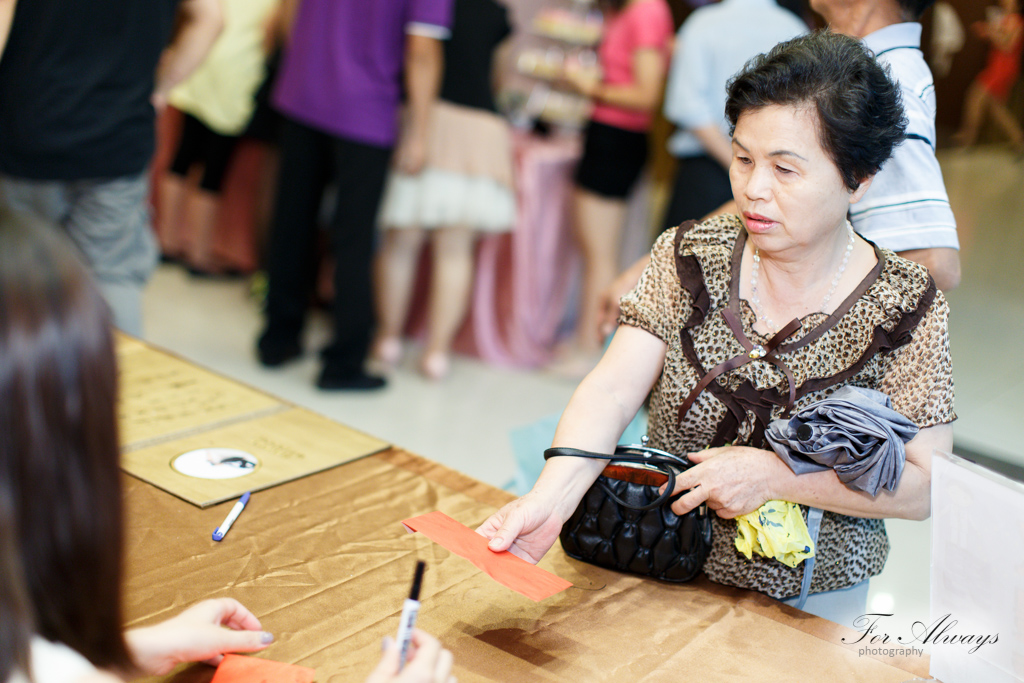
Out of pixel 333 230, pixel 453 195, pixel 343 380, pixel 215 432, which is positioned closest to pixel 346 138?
pixel 333 230

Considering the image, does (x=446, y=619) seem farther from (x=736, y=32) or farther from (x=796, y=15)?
(x=796, y=15)

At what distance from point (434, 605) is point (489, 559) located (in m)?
0.10

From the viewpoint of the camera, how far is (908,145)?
1.44 m

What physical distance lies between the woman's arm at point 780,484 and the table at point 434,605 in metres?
0.13

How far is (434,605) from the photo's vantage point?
1096 millimetres

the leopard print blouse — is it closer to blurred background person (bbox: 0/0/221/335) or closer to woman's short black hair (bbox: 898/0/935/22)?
woman's short black hair (bbox: 898/0/935/22)

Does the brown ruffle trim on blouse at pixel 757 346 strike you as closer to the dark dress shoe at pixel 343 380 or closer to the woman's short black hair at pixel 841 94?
the woman's short black hair at pixel 841 94

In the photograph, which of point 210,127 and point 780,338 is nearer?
point 780,338

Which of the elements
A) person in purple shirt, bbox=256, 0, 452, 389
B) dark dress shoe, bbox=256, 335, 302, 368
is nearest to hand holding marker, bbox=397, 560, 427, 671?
person in purple shirt, bbox=256, 0, 452, 389

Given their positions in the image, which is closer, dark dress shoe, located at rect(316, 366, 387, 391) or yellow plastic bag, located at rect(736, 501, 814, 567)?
yellow plastic bag, located at rect(736, 501, 814, 567)

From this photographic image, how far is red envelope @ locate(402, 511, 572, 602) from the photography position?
40.2 inches

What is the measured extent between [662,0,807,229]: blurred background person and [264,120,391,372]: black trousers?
1.04 meters

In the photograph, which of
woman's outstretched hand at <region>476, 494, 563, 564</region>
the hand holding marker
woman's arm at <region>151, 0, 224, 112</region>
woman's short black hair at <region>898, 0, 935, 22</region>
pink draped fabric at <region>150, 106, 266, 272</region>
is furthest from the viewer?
pink draped fabric at <region>150, 106, 266, 272</region>

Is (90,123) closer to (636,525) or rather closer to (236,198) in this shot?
(636,525)
